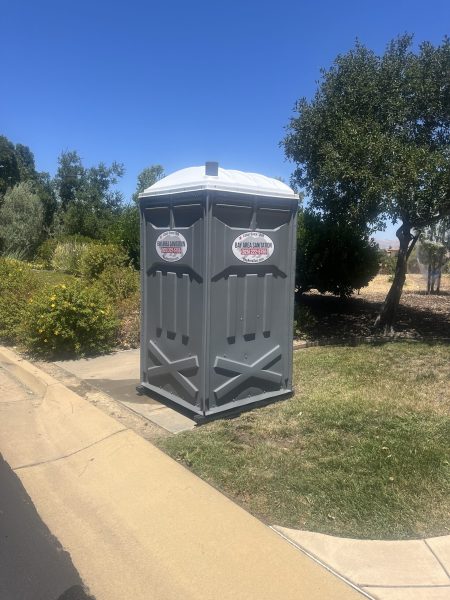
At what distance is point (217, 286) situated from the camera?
4453 millimetres

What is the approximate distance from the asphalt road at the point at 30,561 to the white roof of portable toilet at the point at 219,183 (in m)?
2.84

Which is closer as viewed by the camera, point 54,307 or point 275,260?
point 275,260

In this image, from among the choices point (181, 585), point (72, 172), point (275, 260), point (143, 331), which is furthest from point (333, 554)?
point (72, 172)

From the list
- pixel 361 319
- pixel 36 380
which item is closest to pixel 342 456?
pixel 36 380

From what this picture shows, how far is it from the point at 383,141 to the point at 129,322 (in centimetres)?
514

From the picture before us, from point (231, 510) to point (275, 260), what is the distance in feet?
8.08

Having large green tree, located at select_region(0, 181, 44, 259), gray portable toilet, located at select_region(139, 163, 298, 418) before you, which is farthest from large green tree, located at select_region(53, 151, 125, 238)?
gray portable toilet, located at select_region(139, 163, 298, 418)

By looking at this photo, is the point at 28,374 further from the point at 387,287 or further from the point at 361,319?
the point at 387,287

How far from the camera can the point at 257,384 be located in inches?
197

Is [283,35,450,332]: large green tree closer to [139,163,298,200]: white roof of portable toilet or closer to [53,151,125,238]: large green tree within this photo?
[139,163,298,200]: white roof of portable toilet

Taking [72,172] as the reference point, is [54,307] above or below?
below

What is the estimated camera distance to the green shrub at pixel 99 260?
40.2 ft

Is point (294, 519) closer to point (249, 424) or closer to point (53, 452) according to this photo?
point (249, 424)

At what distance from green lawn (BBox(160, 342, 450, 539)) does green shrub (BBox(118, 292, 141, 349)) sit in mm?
3139
